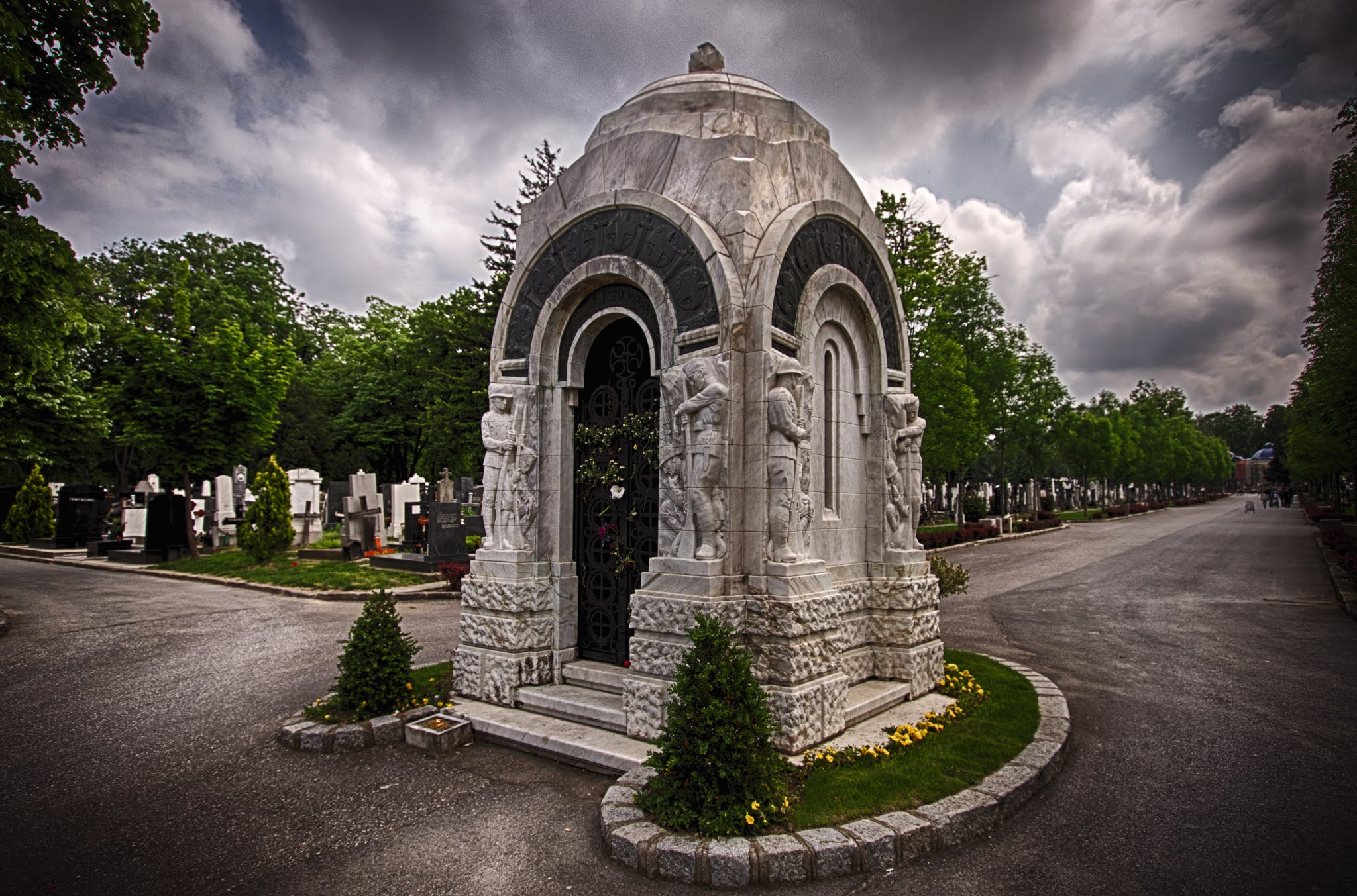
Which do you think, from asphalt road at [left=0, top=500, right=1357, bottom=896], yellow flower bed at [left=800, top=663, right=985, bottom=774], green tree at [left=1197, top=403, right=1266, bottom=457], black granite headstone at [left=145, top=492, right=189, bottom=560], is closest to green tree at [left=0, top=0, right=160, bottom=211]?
asphalt road at [left=0, top=500, right=1357, bottom=896]

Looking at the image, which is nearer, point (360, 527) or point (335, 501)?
point (360, 527)

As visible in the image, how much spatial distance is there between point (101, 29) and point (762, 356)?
11369 millimetres

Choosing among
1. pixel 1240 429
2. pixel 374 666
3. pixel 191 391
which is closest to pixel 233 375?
pixel 191 391

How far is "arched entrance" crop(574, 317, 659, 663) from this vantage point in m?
7.50

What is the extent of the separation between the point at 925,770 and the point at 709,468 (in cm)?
290

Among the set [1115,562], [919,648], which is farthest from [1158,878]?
[1115,562]

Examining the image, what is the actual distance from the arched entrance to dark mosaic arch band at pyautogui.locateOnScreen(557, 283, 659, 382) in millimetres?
288

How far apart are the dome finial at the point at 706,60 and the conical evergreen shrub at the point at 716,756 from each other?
645 cm

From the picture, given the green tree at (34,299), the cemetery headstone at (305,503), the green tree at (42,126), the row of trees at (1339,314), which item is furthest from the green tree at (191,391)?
the row of trees at (1339,314)

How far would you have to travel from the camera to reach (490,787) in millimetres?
5777

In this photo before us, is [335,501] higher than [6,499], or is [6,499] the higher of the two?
[6,499]

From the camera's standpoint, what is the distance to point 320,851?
15.7 feet

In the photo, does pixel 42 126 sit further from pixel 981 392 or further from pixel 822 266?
pixel 981 392

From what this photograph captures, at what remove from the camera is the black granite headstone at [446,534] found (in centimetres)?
1883
